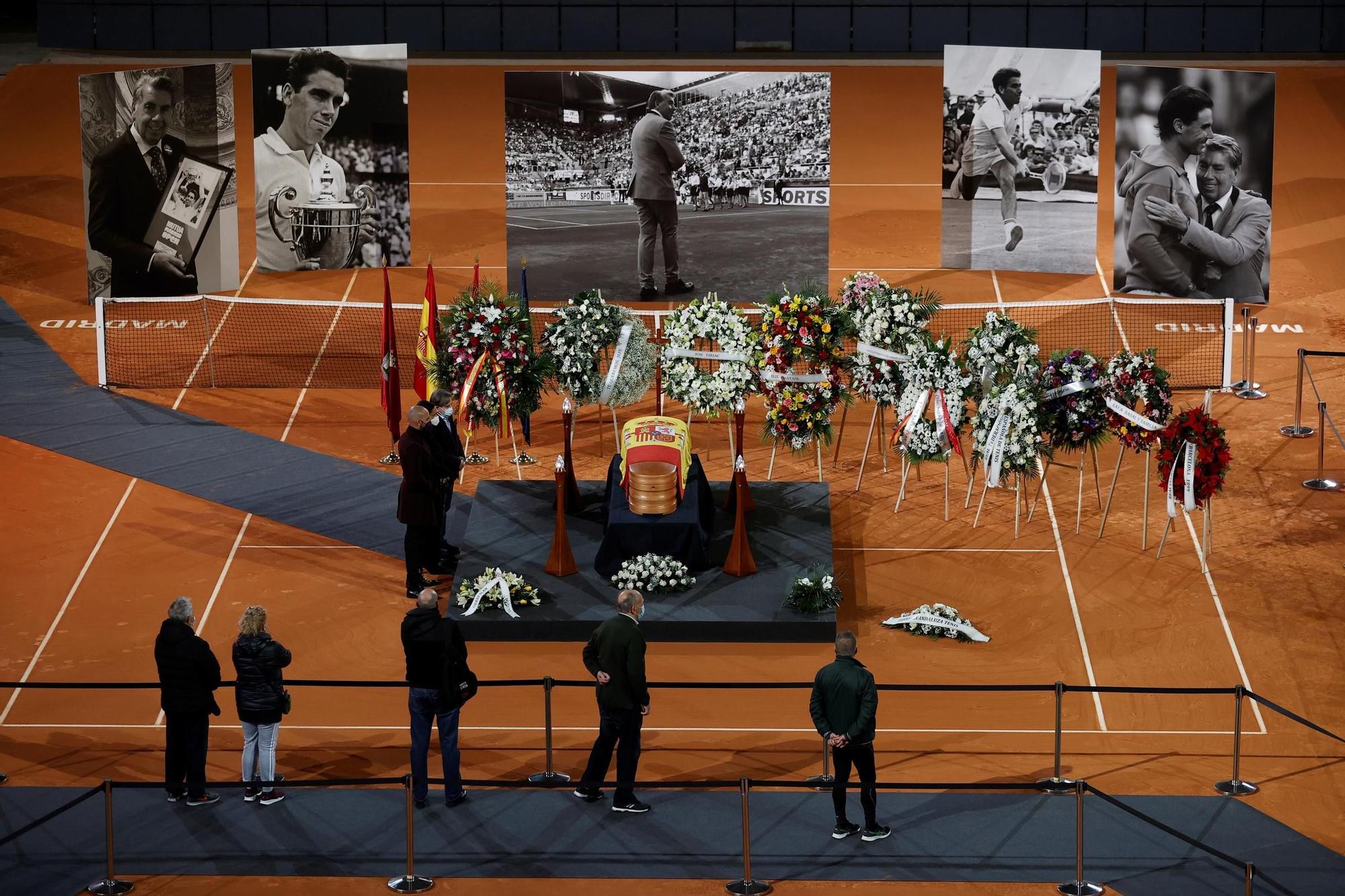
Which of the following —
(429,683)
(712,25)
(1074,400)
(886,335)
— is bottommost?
(429,683)

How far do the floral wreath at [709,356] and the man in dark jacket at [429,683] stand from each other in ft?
21.3

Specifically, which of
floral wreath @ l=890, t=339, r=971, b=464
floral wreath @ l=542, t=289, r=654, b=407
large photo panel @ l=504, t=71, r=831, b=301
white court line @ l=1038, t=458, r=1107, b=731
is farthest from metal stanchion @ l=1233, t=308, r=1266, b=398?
floral wreath @ l=542, t=289, r=654, b=407

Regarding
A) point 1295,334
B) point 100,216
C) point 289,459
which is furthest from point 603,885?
point 1295,334

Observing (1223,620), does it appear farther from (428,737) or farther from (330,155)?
(330,155)

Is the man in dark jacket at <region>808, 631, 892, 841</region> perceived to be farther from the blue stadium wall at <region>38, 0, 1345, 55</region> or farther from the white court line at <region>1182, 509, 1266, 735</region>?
the blue stadium wall at <region>38, 0, 1345, 55</region>

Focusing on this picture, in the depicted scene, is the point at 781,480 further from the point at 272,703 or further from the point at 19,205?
the point at 19,205

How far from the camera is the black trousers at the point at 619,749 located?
1170 centimetres

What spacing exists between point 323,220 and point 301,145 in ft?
2.96

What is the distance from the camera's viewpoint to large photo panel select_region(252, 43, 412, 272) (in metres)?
20.4

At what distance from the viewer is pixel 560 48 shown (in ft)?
94.1

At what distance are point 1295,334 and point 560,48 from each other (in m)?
12.7

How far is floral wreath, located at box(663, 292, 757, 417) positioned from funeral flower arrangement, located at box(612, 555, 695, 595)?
106 inches

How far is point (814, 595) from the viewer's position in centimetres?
1496

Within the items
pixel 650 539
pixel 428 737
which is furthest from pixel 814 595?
pixel 428 737
